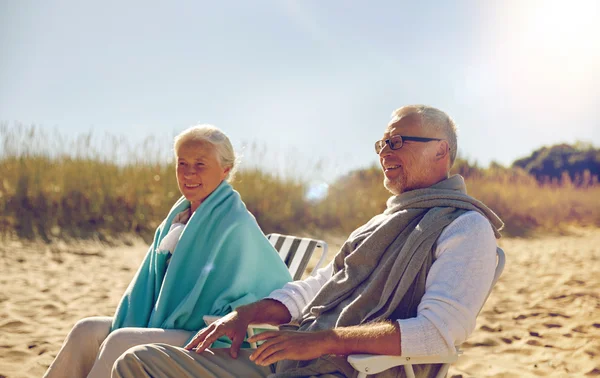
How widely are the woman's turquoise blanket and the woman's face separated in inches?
2.7

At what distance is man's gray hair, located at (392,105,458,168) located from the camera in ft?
7.68

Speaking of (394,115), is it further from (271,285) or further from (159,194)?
(159,194)

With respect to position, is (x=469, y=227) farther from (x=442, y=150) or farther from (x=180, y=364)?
(x=180, y=364)

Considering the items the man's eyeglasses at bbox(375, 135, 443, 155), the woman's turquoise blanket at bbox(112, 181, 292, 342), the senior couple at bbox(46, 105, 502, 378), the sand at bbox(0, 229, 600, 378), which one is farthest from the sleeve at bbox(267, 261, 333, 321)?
the sand at bbox(0, 229, 600, 378)

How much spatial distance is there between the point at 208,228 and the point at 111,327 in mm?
683

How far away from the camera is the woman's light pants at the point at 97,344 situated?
2430mm

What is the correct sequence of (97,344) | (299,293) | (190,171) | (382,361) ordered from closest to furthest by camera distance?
(382,361), (299,293), (97,344), (190,171)

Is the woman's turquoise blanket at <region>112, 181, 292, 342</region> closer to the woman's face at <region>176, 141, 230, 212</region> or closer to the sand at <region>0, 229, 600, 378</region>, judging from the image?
the woman's face at <region>176, 141, 230, 212</region>

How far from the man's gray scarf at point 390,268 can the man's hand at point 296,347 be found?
11 centimetres

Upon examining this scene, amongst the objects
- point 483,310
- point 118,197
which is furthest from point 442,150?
point 118,197

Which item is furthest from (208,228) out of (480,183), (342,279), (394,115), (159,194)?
(480,183)

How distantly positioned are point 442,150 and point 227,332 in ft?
3.78

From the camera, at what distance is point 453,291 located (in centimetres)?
195

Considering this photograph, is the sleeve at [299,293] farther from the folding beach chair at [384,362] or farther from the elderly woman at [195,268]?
the folding beach chair at [384,362]
